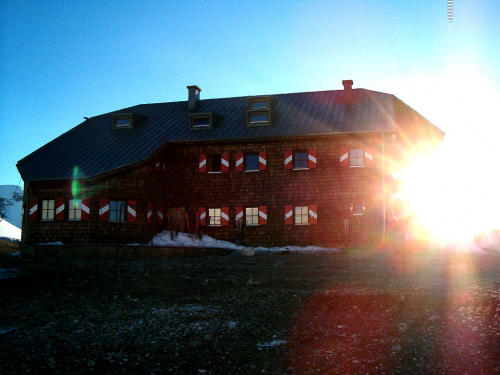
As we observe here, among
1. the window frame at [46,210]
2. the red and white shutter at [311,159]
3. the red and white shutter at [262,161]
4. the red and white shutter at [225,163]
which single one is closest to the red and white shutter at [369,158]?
the red and white shutter at [311,159]

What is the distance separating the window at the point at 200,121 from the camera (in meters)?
24.9

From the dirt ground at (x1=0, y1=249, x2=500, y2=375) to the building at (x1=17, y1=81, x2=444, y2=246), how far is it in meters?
8.26

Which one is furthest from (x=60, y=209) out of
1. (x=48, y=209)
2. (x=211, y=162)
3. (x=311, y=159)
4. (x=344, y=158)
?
(x=344, y=158)

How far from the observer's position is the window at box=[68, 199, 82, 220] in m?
21.6

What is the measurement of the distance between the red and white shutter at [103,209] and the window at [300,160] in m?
Answer: 7.94

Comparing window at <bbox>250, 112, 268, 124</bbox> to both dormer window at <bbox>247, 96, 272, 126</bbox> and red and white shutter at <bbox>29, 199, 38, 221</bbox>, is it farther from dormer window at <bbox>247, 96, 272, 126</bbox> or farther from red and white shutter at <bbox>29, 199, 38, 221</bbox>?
red and white shutter at <bbox>29, 199, 38, 221</bbox>

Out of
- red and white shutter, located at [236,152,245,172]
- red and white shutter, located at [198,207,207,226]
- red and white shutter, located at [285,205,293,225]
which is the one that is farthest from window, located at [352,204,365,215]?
red and white shutter, located at [198,207,207,226]

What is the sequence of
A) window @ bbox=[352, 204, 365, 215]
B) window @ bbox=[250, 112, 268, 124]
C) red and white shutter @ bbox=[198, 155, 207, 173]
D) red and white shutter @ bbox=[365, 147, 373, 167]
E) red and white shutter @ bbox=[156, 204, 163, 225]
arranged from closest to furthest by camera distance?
window @ bbox=[352, 204, 365, 215] < red and white shutter @ bbox=[365, 147, 373, 167] < red and white shutter @ bbox=[156, 204, 163, 225] < red and white shutter @ bbox=[198, 155, 207, 173] < window @ bbox=[250, 112, 268, 124]

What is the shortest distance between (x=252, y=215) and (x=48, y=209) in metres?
8.44

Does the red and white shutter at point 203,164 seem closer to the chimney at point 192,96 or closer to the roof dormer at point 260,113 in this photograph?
the roof dormer at point 260,113

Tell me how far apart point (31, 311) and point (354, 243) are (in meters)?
14.8

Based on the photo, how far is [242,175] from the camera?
23.5 meters

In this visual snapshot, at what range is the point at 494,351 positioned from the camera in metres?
6.33

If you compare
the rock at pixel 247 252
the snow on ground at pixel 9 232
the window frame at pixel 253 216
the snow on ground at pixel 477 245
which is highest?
the window frame at pixel 253 216
